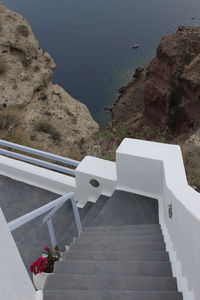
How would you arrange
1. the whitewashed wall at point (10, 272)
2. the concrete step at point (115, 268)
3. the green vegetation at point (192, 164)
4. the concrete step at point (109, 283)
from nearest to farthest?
the whitewashed wall at point (10, 272)
the concrete step at point (109, 283)
the concrete step at point (115, 268)
the green vegetation at point (192, 164)

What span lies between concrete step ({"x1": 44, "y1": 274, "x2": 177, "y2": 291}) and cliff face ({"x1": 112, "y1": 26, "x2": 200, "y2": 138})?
1633 centimetres

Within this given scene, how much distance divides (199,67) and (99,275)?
733 inches

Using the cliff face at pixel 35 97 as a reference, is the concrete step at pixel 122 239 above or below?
above

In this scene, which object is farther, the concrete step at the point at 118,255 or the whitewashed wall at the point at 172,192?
the concrete step at the point at 118,255

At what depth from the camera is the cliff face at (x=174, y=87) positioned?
19375 mm

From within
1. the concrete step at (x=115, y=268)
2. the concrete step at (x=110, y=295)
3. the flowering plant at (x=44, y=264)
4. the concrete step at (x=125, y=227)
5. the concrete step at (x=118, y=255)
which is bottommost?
the concrete step at (x=125, y=227)

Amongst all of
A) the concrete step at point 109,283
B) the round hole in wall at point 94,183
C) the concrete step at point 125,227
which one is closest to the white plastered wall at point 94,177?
the round hole in wall at point 94,183

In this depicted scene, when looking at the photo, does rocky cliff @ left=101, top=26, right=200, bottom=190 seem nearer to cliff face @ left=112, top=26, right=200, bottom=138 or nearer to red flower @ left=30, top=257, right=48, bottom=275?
cliff face @ left=112, top=26, right=200, bottom=138

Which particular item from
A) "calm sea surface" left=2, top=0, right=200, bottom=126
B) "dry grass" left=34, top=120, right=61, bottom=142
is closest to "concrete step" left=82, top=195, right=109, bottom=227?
"dry grass" left=34, top=120, right=61, bottom=142

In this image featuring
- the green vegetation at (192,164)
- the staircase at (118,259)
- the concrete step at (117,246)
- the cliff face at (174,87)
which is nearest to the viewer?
the staircase at (118,259)

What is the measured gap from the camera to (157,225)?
3.68 meters

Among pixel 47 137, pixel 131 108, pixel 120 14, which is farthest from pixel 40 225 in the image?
pixel 120 14

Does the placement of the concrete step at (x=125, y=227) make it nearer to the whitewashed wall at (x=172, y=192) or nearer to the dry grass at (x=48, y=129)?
the whitewashed wall at (x=172, y=192)

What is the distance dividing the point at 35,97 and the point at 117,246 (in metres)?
16.3
